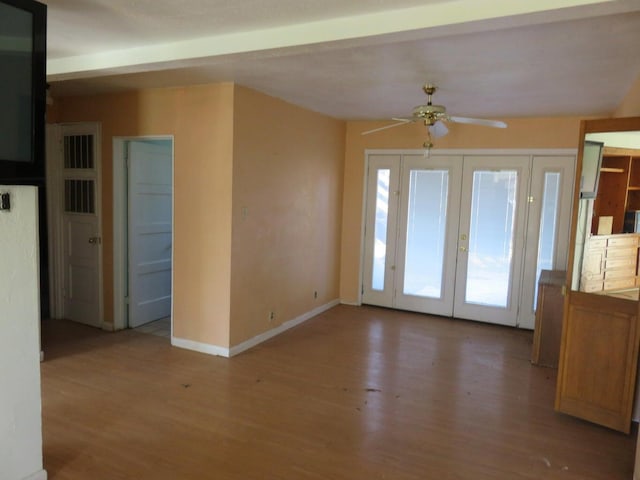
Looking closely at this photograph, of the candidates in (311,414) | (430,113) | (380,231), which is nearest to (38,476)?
(311,414)

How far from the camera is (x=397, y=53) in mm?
2930

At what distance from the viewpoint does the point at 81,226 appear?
493 cm

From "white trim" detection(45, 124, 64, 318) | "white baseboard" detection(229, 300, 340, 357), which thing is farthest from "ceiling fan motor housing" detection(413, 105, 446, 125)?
"white trim" detection(45, 124, 64, 318)

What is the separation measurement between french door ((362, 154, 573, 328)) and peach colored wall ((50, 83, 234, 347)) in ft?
8.30

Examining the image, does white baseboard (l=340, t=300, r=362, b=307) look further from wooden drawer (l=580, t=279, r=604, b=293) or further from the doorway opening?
wooden drawer (l=580, t=279, r=604, b=293)

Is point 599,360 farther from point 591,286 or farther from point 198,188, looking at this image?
point 198,188

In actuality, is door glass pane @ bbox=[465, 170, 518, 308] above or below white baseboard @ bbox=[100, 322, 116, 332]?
above

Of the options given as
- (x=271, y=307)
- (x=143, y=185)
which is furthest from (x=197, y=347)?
(x=143, y=185)

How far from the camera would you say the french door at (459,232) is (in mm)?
5254

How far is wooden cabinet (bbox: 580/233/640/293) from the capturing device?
3045 mm

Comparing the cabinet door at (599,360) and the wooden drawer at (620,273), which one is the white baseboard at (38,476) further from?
the wooden drawer at (620,273)

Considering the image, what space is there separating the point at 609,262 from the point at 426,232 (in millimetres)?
2753

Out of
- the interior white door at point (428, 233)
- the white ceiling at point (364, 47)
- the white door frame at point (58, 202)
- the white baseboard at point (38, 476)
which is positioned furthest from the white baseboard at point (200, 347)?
the interior white door at point (428, 233)

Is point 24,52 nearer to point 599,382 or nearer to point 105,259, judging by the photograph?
point 105,259
